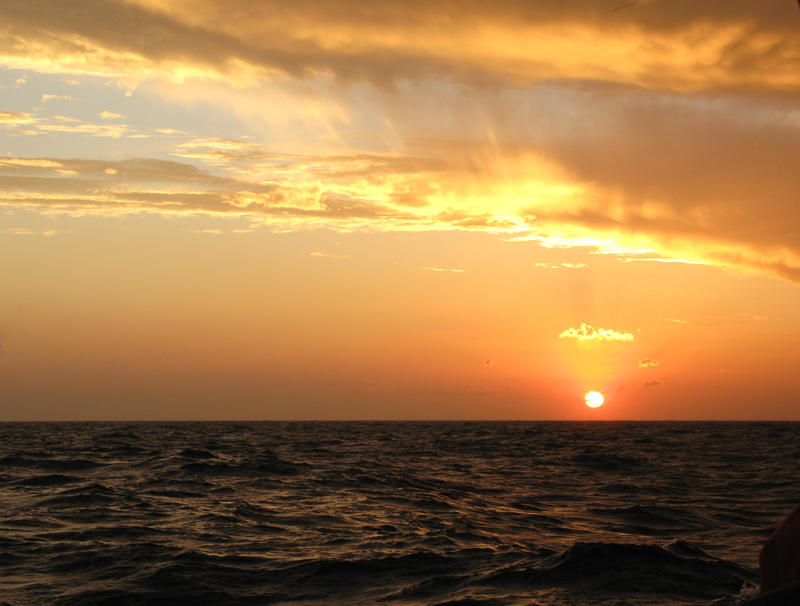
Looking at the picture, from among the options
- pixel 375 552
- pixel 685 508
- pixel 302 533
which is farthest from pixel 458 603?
pixel 685 508

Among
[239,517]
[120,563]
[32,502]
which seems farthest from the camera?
[32,502]

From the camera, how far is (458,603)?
37.8 ft

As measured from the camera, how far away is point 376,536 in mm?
16531

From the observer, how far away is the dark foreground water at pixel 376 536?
1227 cm

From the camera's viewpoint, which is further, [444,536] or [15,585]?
[444,536]

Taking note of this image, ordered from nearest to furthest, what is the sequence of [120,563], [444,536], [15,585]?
[15,585]
[120,563]
[444,536]

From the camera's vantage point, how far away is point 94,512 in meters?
19.3

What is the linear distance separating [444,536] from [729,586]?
6072 millimetres

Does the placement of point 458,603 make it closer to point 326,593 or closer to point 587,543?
point 326,593

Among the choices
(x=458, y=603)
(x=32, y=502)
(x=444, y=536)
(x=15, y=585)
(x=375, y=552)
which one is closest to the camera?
(x=458, y=603)

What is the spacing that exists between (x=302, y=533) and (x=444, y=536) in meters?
3.12

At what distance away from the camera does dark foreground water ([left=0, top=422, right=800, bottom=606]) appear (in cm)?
1227

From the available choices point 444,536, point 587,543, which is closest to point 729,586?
point 587,543

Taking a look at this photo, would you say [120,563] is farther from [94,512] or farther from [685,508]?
[685,508]
